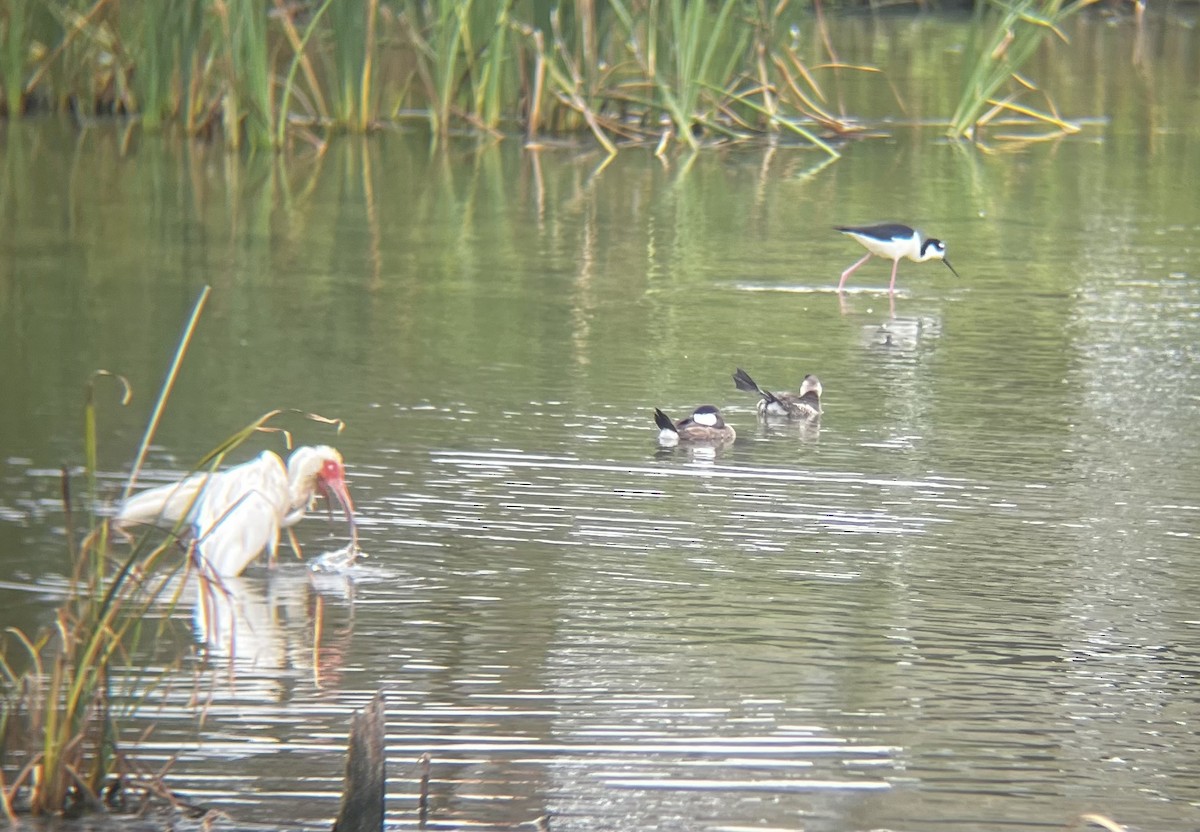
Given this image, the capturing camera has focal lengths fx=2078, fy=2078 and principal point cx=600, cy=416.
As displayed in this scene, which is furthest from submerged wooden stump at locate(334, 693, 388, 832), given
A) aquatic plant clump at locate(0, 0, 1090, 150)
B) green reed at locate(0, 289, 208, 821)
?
aquatic plant clump at locate(0, 0, 1090, 150)

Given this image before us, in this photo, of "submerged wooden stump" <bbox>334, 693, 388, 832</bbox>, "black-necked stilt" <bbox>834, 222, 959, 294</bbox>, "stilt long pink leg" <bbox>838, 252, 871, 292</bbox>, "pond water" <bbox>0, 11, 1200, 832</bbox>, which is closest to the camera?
"submerged wooden stump" <bbox>334, 693, 388, 832</bbox>

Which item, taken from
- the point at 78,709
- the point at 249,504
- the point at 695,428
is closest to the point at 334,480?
the point at 249,504

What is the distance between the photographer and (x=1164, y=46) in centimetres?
3050

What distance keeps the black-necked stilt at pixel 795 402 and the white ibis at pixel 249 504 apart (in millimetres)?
2353

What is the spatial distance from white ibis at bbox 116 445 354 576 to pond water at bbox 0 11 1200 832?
7.5 inches

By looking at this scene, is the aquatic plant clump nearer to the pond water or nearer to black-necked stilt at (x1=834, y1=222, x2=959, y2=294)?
the pond water

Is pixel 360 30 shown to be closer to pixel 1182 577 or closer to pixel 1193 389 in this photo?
pixel 1193 389

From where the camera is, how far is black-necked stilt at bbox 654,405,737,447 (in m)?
8.41

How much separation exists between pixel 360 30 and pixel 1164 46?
16729 millimetres

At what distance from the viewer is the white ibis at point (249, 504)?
6516 millimetres

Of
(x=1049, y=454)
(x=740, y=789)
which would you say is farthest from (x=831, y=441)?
(x=740, y=789)

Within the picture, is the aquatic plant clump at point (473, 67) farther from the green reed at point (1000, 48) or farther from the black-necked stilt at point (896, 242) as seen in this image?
the black-necked stilt at point (896, 242)

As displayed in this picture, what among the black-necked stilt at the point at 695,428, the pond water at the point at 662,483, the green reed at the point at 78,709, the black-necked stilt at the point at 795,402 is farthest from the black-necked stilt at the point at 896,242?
the green reed at the point at 78,709

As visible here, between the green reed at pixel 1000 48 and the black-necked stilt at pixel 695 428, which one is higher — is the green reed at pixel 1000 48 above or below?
above
